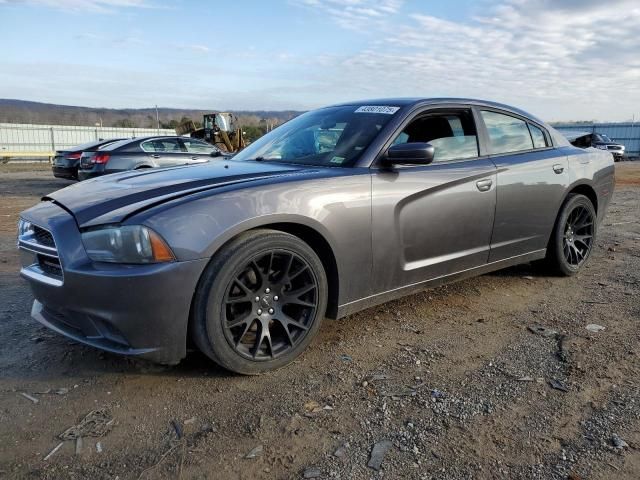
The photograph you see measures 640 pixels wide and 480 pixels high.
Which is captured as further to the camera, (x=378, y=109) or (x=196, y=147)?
(x=196, y=147)

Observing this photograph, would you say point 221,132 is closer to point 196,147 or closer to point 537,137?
point 196,147

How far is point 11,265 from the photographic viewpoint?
17.1 feet

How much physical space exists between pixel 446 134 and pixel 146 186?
7.25 feet

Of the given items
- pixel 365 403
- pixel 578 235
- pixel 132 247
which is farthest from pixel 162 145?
pixel 365 403

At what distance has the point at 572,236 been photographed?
4863 millimetres

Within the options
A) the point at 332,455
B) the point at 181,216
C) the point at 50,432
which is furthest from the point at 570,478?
the point at 50,432

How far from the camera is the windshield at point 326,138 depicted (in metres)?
3.50

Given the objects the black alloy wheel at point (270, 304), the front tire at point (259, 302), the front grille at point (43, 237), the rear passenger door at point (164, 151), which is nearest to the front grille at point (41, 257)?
the front grille at point (43, 237)

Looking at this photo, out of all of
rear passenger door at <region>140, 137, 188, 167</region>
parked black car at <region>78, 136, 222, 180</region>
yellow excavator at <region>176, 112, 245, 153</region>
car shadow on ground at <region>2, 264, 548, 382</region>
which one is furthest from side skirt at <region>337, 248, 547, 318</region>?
yellow excavator at <region>176, 112, 245, 153</region>

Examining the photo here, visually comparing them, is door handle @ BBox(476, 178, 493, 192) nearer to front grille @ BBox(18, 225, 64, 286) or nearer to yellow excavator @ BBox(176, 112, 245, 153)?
front grille @ BBox(18, 225, 64, 286)

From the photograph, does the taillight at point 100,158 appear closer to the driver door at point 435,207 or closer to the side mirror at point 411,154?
the driver door at point 435,207

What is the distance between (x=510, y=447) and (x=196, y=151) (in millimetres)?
11499

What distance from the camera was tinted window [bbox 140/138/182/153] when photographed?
1171 cm

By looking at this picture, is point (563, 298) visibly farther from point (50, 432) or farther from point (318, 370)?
point (50, 432)
